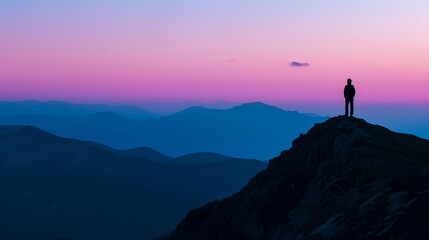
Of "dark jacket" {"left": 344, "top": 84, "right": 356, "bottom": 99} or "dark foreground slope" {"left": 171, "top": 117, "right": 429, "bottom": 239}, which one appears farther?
"dark jacket" {"left": 344, "top": 84, "right": 356, "bottom": 99}

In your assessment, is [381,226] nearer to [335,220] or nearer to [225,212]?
[335,220]

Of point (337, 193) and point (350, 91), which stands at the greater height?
point (350, 91)

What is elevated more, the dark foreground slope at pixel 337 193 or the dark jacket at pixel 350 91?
the dark jacket at pixel 350 91

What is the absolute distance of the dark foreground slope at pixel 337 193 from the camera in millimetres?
27594

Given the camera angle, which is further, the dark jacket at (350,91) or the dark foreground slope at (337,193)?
the dark jacket at (350,91)

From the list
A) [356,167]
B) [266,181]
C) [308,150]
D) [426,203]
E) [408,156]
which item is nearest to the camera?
[426,203]

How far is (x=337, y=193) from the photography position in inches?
1358

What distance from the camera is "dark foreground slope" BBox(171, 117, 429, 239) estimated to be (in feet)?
90.5

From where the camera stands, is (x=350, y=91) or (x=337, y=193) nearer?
(x=337, y=193)

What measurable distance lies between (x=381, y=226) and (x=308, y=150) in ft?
57.2

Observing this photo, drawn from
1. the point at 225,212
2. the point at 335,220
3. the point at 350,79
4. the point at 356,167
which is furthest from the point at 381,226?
→ the point at 225,212

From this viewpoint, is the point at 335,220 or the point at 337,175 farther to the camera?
the point at 337,175

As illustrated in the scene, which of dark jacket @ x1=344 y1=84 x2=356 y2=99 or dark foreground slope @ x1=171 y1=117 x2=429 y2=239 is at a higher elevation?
dark jacket @ x1=344 y1=84 x2=356 y2=99

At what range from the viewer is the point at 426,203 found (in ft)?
85.0
